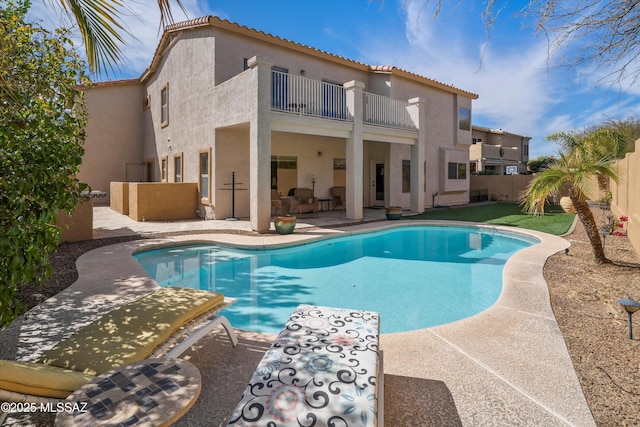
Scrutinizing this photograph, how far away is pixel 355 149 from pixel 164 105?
10.8 metres

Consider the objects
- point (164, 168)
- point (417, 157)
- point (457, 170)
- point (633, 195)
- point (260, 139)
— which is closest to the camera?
point (633, 195)

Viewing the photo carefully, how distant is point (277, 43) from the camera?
47.8 ft

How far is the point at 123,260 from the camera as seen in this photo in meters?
7.77

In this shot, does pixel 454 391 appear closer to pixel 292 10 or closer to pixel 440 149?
pixel 292 10

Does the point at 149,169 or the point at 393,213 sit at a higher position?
the point at 149,169

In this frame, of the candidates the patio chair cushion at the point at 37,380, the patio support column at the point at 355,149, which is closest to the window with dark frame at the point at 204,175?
the patio support column at the point at 355,149

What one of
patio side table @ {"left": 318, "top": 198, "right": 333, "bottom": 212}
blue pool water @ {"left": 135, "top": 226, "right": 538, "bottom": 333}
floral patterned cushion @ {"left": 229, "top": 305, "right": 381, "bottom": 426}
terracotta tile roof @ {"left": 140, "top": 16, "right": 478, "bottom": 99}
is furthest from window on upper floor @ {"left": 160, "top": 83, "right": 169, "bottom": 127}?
floral patterned cushion @ {"left": 229, "top": 305, "right": 381, "bottom": 426}

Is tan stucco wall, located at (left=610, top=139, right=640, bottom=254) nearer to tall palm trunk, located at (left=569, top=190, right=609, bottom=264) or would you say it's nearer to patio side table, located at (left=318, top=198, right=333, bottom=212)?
tall palm trunk, located at (left=569, top=190, right=609, bottom=264)

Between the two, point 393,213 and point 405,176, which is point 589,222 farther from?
point 405,176

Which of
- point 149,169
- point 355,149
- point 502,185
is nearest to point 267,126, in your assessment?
point 355,149

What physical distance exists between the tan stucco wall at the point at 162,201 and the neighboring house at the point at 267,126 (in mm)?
520

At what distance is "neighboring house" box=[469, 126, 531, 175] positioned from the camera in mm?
32469

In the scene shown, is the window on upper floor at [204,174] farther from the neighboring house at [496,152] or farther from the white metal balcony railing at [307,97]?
the neighboring house at [496,152]

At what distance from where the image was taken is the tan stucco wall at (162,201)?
14078mm
